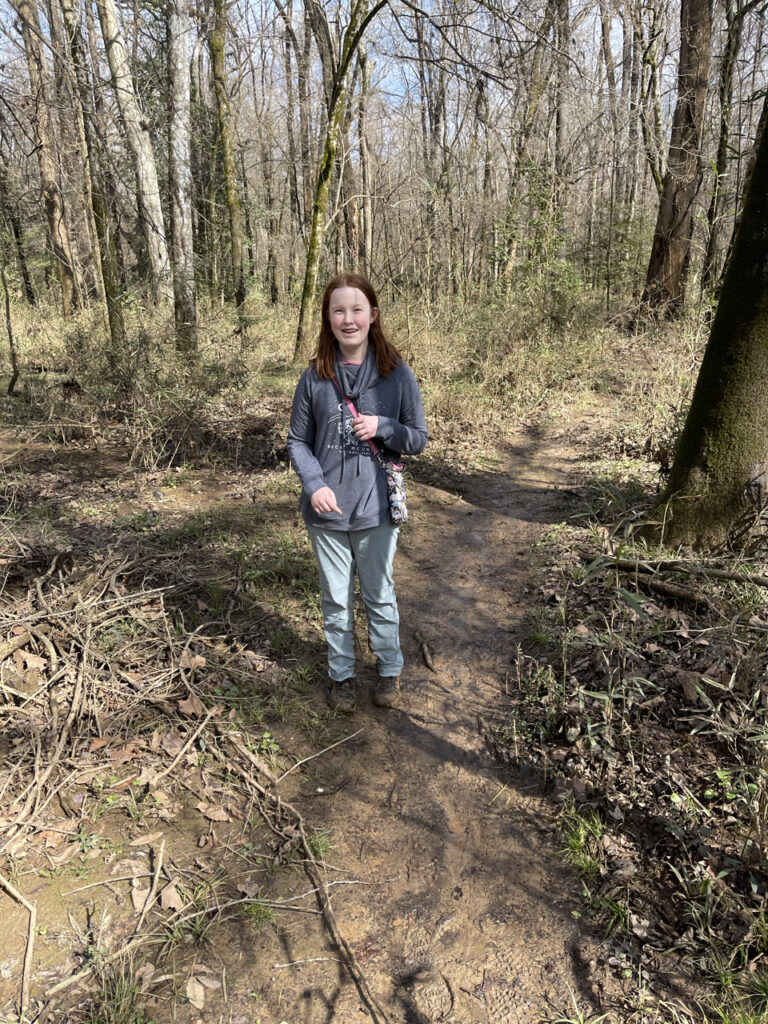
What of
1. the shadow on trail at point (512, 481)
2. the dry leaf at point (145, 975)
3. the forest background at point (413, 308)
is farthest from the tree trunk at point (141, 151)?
the dry leaf at point (145, 975)

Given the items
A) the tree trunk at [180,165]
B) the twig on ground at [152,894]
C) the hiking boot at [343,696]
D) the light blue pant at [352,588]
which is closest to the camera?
the twig on ground at [152,894]

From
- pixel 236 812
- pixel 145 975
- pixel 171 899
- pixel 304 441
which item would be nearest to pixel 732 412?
pixel 304 441

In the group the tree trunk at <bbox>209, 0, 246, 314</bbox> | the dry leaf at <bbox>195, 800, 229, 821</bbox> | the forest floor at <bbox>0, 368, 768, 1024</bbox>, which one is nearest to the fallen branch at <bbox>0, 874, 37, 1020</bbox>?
the forest floor at <bbox>0, 368, 768, 1024</bbox>

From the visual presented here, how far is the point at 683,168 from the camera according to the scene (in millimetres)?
10016

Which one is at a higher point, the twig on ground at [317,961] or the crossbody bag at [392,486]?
the crossbody bag at [392,486]

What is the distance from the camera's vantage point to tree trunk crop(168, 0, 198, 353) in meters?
7.86

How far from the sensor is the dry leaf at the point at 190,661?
3.20 meters

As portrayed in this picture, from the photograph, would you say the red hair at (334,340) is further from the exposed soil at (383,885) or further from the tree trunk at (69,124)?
the tree trunk at (69,124)

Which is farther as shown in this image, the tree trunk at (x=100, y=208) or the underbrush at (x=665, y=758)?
the tree trunk at (x=100, y=208)

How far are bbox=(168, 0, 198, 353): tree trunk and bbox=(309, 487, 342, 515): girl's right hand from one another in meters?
5.89

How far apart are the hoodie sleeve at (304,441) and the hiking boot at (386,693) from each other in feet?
3.78

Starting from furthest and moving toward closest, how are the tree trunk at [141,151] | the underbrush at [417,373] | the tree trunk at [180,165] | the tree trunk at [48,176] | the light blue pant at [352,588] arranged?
1. the tree trunk at [180,165]
2. the tree trunk at [141,151]
3. the underbrush at [417,373]
4. the tree trunk at [48,176]
5. the light blue pant at [352,588]

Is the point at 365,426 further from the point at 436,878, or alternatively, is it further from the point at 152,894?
the point at 152,894

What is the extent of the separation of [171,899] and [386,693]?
1358 millimetres
